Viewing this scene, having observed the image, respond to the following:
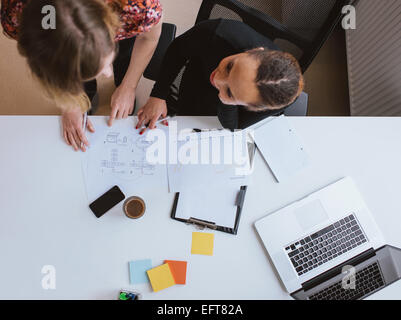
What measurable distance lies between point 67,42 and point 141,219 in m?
0.55

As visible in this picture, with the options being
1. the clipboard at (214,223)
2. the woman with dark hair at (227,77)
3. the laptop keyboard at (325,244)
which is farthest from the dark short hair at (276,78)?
the laptop keyboard at (325,244)

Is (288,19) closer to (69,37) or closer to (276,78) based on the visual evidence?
(276,78)

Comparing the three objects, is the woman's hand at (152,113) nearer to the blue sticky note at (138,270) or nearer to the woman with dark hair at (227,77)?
the woman with dark hair at (227,77)

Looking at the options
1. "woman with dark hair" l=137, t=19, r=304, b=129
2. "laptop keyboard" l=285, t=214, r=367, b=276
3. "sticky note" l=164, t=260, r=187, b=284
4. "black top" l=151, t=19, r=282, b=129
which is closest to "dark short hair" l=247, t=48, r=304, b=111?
"woman with dark hair" l=137, t=19, r=304, b=129

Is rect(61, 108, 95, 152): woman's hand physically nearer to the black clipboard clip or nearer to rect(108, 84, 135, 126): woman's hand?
rect(108, 84, 135, 126): woman's hand

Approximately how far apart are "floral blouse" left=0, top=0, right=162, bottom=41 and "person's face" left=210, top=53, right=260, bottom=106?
26 cm

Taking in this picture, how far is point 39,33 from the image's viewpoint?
2.04 ft

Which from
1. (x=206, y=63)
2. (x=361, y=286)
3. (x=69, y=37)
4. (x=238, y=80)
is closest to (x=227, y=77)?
(x=238, y=80)

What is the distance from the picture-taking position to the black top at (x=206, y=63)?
0.94 metres

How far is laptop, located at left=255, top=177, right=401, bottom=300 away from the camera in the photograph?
0.91 meters

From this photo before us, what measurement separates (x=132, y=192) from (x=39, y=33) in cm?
51
